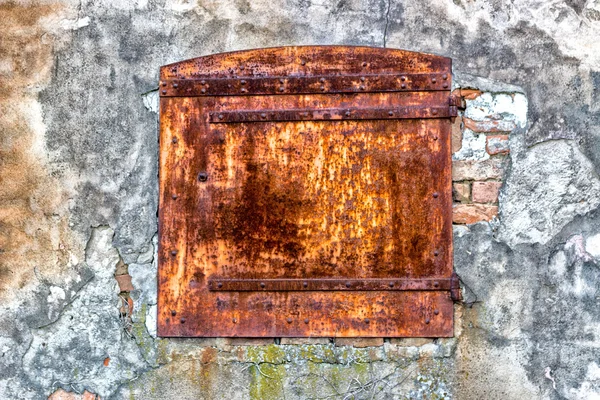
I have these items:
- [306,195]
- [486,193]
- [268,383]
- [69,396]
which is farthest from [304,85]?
[69,396]

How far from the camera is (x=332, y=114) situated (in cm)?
279

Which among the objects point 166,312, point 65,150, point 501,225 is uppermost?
point 65,150

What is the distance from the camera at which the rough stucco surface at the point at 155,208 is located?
2754 mm

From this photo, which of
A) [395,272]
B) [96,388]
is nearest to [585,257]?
[395,272]

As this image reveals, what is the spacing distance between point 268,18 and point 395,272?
3.92 feet

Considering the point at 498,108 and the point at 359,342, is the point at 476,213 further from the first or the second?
the point at 359,342

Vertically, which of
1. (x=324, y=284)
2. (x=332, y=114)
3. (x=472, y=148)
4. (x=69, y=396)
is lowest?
(x=69, y=396)

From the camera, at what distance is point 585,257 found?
2738 mm

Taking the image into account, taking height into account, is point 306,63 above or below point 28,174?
above

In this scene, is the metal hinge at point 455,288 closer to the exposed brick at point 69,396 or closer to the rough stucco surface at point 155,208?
the rough stucco surface at point 155,208

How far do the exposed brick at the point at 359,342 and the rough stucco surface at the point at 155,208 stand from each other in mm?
25

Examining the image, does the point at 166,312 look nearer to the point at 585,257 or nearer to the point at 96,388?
the point at 96,388

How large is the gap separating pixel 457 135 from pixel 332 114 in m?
0.53

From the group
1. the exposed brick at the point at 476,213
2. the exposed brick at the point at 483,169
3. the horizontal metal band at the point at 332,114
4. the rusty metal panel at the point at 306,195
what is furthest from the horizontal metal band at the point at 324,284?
the horizontal metal band at the point at 332,114
